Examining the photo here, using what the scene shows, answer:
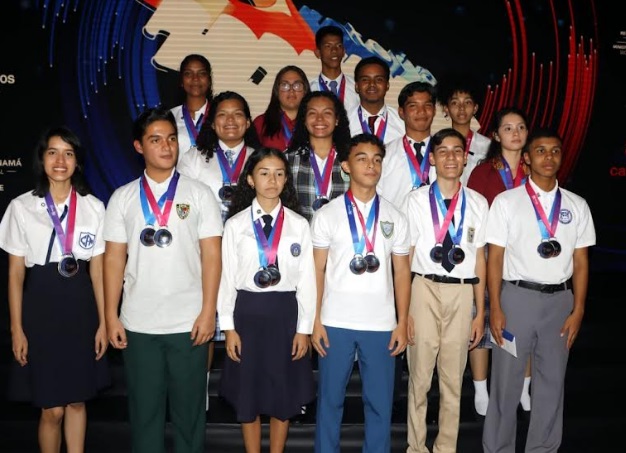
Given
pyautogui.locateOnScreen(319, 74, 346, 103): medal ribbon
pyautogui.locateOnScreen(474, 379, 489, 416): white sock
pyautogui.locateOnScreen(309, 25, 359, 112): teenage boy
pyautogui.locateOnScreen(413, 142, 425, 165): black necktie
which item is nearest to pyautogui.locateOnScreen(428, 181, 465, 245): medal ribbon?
pyautogui.locateOnScreen(413, 142, 425, 165): black necktie

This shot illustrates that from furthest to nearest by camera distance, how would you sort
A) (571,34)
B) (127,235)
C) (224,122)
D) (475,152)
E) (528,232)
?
(571,34), (475,152), (224,122), (528,232), (127,235)

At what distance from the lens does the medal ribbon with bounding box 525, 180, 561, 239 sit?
3.29m

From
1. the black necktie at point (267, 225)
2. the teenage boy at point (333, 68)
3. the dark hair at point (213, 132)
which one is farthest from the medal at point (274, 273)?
the teenage boy at point (333, 68)

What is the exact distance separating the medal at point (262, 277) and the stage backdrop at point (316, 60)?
3.25 m

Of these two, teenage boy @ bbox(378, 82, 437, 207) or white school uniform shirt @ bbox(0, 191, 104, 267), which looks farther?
teenage boy @ bbox(378, 82, 437, 207)

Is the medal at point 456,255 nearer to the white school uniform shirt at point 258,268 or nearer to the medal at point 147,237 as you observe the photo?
the white school uniform shirt at point 258,268

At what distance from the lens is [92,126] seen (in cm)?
590

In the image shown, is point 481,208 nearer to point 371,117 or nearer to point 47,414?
point 371,117

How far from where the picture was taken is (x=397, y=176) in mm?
3959

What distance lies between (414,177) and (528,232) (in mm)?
820

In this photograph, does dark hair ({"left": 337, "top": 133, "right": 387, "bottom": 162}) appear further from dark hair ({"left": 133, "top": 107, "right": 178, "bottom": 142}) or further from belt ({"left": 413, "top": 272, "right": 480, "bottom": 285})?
dark hair ({"left": 133, "top": 107, "right": 178, "bottom": 142})

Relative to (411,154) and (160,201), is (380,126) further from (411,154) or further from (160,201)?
(160,201)

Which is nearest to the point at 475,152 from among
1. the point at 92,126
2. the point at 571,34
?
the point at 571,34

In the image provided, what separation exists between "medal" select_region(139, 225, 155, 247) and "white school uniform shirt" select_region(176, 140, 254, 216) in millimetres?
774
